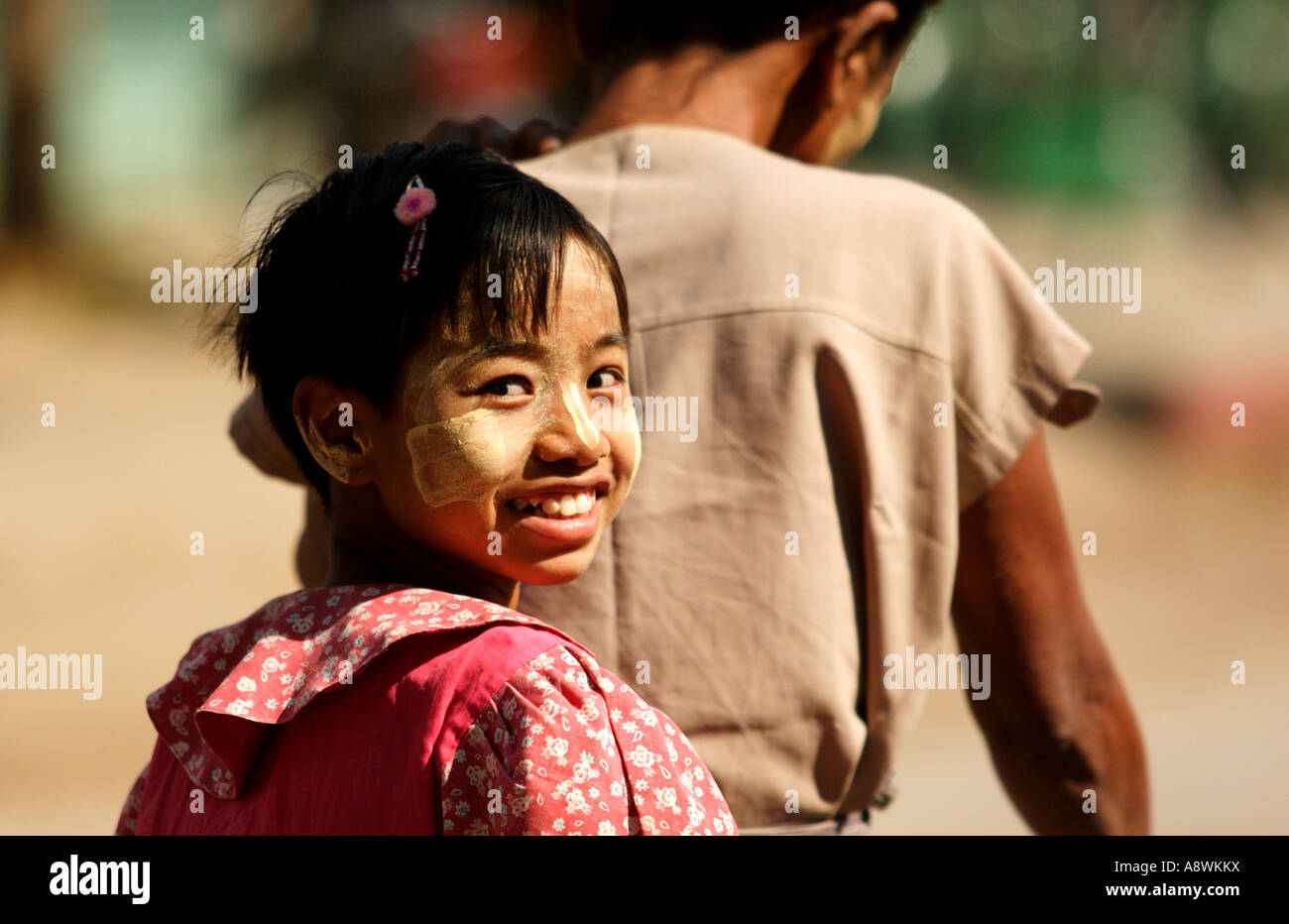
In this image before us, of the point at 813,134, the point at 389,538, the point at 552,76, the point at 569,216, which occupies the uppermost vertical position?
the point at 552,76

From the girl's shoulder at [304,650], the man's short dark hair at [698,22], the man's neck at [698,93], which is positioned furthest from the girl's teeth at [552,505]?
the man's short dark hair at [698,22]

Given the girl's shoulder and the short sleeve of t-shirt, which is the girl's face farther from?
the short sleeve of t-shirt

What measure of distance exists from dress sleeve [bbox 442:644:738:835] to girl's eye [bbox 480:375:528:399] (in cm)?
25

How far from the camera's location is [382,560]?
1.38m

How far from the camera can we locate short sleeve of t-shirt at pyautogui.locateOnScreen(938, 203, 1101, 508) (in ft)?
5.84

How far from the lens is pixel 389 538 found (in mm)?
1367

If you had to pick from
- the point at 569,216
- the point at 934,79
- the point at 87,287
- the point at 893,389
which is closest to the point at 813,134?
the point at 893,389

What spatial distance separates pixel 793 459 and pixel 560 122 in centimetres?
88

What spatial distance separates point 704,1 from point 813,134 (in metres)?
0.27

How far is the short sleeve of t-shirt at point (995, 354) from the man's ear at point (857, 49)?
1.17 feet

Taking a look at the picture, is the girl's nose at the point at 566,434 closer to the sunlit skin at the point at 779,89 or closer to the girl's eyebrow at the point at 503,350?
the girl's eyebrow at the point at 503,350

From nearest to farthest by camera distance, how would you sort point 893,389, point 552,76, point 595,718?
1. point 595,718
2. point 893,389
3. point 552,76

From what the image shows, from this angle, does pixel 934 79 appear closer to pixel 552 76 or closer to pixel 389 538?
pixel 552 76

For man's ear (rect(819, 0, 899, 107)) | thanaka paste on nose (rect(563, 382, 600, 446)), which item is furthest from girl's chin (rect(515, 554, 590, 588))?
man's ear (rect(819, 0, 899, 107))
